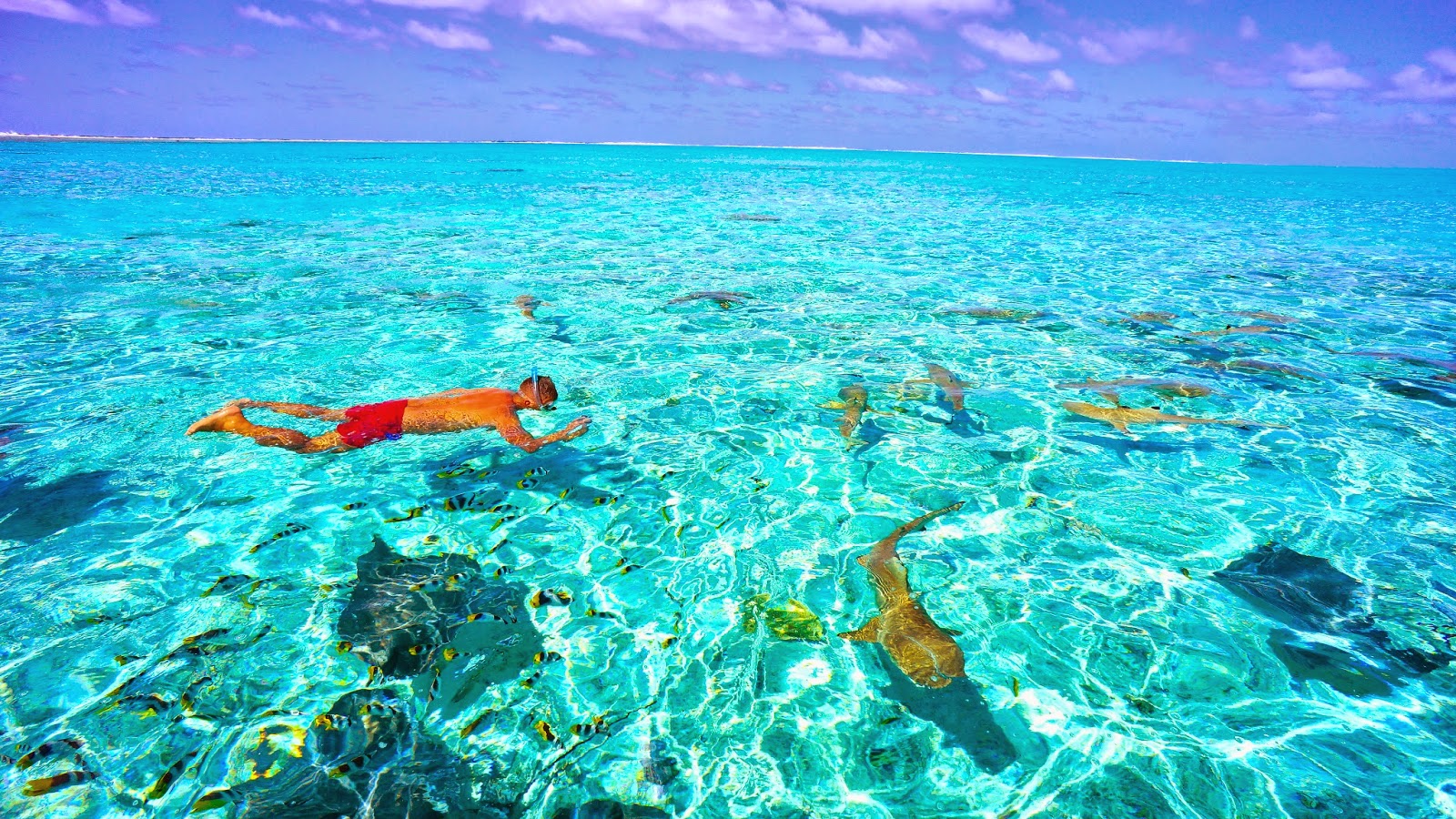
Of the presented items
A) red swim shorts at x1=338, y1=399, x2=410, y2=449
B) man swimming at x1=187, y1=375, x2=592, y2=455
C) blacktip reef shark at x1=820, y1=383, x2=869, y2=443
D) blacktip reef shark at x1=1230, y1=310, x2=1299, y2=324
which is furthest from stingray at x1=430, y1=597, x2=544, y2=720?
blacktip reef shark at x1=1230, y1=310, x2=1299, y2=324

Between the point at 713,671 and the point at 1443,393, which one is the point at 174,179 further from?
the point at 1443,393

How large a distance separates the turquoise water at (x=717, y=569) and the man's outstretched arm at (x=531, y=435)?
0.23 m

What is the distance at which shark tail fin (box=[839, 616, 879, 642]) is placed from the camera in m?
5.42

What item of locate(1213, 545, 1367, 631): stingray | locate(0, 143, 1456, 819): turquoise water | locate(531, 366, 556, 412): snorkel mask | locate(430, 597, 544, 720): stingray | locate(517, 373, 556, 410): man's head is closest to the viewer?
locate(0, 143, 1456, 819): turquoise water

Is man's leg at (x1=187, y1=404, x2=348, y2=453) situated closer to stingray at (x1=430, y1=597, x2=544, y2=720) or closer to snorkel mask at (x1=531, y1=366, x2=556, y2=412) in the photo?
snorkel mask at (x1=531, y1=366, x2=556, y2=412)

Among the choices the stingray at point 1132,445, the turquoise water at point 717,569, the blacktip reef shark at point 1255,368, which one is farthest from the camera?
the blacktip reef shark at point 1255,368

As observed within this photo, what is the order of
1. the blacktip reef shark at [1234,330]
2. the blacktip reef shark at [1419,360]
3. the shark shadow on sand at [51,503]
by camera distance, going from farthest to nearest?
the blacktip reef shark at [1234,330] < the blacktip reef shark at [1419,360] < the shark shadow on sand at [51,503]

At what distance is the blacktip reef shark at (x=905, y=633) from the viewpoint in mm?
5109

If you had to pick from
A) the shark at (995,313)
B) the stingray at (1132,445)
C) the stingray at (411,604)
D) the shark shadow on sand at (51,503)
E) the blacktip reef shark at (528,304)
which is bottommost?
the blacktip reef shark at (528,304)

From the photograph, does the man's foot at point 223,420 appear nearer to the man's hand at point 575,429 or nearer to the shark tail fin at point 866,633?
the man's hand at point 575,429

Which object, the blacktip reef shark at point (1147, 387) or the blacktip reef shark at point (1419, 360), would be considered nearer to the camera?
the blacktip reef shark at point (1147, 387)

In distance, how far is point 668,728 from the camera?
4.62m

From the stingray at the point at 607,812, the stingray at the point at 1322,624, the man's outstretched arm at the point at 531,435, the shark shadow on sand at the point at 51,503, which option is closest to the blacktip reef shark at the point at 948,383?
the stingray at the point at 1322,624

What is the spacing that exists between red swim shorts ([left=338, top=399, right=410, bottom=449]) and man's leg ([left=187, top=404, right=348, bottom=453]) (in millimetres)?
135
